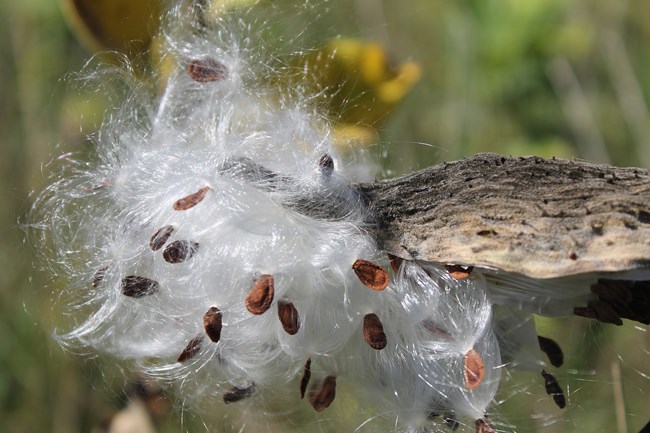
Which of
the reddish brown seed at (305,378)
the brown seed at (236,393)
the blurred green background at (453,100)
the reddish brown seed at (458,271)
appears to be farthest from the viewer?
the blurred green background at (453,100)

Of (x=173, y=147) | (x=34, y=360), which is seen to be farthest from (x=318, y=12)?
(x=34, y=360)

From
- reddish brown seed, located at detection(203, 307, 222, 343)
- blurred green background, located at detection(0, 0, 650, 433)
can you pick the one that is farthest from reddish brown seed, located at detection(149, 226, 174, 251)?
blurred green background, located at detection(0, 0, 650, 433)

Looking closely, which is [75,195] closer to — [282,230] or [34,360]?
[282,230]

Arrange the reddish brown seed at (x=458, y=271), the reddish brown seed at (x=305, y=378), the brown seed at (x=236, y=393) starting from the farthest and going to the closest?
the brown seed at (x=236, y=393)
the reddish brown seed at (x=305, y=378)
the reddish brown seed at (x=458, y=271)

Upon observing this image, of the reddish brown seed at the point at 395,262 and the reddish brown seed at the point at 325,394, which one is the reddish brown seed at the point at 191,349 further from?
the reddish brown seed at the point at 395,262

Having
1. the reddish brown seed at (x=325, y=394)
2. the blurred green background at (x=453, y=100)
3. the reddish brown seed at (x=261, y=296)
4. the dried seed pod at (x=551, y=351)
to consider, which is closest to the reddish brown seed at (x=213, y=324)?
the reddish brown seed at (x=261, y=296)

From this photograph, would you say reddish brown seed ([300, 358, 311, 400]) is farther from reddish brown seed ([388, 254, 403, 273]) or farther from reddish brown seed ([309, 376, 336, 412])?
reddish brown seed ([388, 254, 403, 273])
